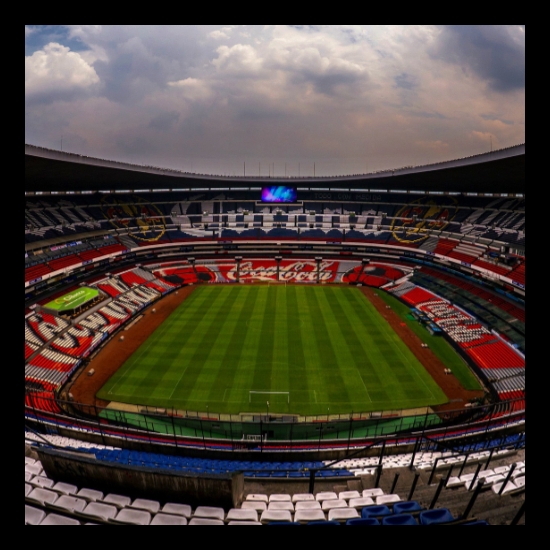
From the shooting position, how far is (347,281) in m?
55.6

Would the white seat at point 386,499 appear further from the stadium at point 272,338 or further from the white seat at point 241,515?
the white seat at point 241,515

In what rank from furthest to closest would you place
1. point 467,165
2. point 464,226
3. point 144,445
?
point 464,226
point 467,165
point 144,445

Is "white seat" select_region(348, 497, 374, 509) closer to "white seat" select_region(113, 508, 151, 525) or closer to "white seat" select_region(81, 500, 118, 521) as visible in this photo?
"white seat" select_region(113, 508, 151, 525)

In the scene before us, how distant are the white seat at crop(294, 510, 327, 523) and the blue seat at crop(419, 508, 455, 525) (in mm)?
2465

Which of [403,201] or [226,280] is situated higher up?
[403,201]

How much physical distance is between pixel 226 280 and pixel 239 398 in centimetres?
3238

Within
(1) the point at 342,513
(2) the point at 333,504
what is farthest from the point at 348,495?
(1) the point at 342,513

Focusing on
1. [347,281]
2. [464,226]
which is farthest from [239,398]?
[464,226]

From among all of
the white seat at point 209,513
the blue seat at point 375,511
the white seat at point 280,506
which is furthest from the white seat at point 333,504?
the white seat at point 209,513

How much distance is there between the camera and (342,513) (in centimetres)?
891
